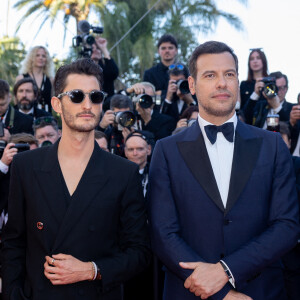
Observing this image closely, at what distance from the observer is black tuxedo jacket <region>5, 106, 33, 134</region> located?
559 cm

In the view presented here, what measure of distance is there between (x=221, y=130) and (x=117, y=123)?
287cm

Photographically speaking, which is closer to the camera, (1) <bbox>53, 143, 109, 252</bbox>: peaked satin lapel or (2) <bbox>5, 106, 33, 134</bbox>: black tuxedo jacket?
(1) <bbox>53, 143, 109, 252</bbox>: peaked satin lapel

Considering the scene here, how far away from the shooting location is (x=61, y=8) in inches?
805

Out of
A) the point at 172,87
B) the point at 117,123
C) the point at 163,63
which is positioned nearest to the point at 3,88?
the point at 117,123

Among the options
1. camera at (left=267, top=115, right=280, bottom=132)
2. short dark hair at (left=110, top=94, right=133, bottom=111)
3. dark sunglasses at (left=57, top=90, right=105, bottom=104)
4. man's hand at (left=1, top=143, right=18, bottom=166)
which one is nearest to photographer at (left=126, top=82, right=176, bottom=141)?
short dark hair at (left=110, top=94, right=133, bottom=111)

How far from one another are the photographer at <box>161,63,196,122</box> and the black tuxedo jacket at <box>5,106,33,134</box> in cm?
174

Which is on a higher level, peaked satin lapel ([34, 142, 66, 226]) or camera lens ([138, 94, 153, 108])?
camera lens ([138, 94, 153, 108])

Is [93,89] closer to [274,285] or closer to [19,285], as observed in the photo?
[19,285]

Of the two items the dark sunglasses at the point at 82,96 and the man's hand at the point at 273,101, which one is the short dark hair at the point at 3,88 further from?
the man's hand at the point at 273,101

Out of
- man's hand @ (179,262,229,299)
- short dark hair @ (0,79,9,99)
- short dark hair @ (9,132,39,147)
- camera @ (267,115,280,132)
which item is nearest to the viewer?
man's hand @ (179,262,229,299)

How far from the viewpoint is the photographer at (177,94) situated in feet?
18.6

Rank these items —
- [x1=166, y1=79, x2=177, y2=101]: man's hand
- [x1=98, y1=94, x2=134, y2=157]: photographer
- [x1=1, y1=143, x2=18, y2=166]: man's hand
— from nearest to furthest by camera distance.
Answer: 1. [x1=1, y1=143, x2=18, y2=166]: man's hand
2. [x1=98, y1=94, x2=134, y2=157]: photographer
3. [x1=166, y1=79, x2=177, y2=101]: man's hand

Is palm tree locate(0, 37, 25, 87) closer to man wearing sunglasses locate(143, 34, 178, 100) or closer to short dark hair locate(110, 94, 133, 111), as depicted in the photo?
man wearing sunglasses locate(143, 34, 178, 100)

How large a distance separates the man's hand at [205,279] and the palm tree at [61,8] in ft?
62.4
